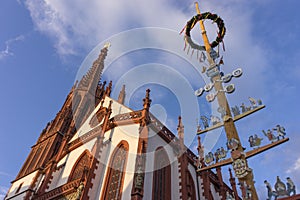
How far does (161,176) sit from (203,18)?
10035 mm

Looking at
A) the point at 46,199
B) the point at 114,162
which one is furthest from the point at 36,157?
the point at 114,162

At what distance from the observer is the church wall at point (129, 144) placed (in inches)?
492

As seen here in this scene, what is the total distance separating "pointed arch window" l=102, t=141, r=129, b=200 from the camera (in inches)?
501

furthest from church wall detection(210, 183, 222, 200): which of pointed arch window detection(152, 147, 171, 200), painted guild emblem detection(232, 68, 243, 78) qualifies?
painted guild emblem detection(232, 68, 243, 78)

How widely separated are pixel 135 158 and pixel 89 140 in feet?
19.5

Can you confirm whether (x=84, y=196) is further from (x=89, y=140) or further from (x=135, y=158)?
(x=89, y=140)

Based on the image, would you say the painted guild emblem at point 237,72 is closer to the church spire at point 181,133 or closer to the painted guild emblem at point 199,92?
the painted guild emblem at point 199,92

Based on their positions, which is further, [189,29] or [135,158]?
[135,158]

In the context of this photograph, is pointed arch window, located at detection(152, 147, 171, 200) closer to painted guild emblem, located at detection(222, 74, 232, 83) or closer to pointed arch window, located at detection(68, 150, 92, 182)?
pointed arch window, located at detection(68, 150, 92, 182)

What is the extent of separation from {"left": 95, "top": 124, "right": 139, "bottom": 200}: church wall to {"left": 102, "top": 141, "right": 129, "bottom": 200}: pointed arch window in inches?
10.0

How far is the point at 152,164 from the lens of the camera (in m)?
13.9

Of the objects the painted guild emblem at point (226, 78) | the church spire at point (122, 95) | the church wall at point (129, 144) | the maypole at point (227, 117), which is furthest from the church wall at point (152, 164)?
the church spire at point (122, 95)

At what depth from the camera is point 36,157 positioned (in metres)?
27.8

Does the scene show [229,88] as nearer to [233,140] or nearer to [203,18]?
[233,140]
